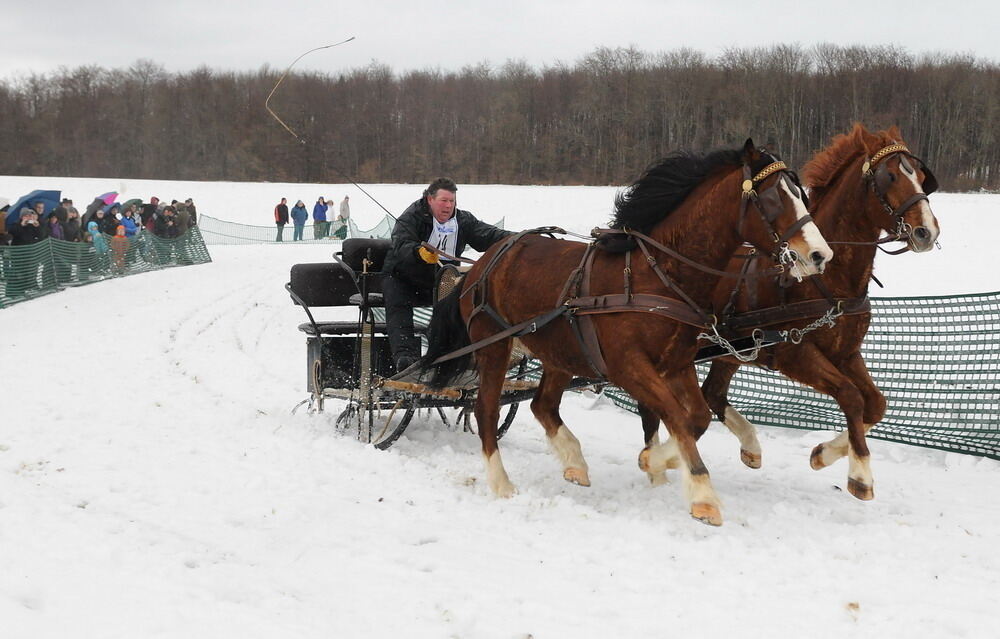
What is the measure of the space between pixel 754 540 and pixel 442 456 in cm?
290

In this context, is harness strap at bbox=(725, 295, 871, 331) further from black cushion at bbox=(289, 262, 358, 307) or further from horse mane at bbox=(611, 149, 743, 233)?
black cushion at bbox=(289, 262, 358, 307)

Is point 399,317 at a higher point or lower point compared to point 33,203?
lower

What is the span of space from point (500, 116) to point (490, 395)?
52.3 metres

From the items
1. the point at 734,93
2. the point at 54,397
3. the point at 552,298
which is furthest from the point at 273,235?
the point at 552,298

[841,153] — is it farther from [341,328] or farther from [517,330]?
[341,328]

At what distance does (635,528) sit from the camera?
5262mm

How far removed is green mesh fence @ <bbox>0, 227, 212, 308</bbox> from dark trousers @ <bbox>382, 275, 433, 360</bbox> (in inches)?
416

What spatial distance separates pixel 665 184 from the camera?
5758 millimetres

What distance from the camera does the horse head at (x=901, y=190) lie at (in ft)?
18.6

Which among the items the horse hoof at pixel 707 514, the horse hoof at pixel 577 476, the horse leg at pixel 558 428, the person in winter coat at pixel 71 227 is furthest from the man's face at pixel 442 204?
the person in winter coat at pixel 71 227

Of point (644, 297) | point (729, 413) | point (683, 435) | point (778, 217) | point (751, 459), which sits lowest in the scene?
point (751, 459)

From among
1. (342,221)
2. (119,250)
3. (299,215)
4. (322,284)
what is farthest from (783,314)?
(299,215)

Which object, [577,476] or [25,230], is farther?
[25,230]

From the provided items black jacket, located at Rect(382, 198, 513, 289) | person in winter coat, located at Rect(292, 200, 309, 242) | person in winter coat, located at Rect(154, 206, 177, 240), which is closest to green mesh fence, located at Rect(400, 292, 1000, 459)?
black jacket, located at Rect(382, 198, 513, 289)
